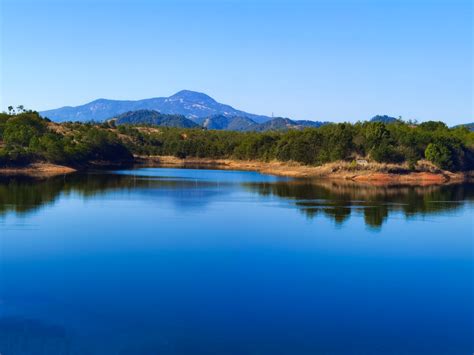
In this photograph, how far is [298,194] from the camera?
56375 millimetres

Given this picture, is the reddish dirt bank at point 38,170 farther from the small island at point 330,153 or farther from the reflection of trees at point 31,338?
the reflection of trees at point 31,338

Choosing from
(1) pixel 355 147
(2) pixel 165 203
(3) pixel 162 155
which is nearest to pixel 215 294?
(2) pixel 165 203

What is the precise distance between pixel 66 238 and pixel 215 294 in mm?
13023

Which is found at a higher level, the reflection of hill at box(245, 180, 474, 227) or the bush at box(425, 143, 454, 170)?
the bush at box(425, 143, 454, 170)

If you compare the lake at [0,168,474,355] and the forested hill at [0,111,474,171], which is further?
the forested hill at [0,111,474,171]

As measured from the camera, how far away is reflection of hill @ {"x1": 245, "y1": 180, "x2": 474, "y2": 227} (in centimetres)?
4319

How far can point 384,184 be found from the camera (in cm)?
7344

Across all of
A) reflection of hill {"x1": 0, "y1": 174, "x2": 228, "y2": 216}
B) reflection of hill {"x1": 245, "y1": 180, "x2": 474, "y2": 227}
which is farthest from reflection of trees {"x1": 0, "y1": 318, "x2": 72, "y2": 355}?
reflection of hill {"x1": 245, "y1": 180, "x2": 474, "y2": 227}

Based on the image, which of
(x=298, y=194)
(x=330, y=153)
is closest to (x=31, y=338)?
(x=298, y=194)

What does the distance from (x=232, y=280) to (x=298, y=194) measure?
3539 cm

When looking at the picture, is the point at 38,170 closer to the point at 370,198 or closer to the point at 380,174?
the point at 380,174

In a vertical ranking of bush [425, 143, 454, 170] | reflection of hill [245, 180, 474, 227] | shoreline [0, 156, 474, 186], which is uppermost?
bush [425, 143, 454, 170]

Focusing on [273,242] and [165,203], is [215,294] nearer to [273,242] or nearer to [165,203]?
[273,242]

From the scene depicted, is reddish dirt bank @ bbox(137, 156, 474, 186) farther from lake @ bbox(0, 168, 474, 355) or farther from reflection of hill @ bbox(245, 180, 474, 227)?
lake @ bbox(0, 168, 474, 355)
